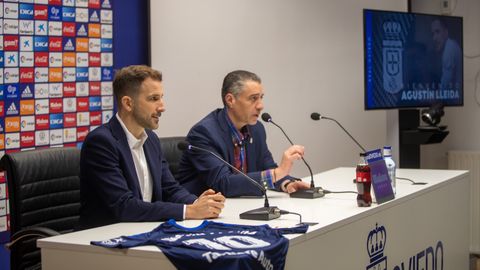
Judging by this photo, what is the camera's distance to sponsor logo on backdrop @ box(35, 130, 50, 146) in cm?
392

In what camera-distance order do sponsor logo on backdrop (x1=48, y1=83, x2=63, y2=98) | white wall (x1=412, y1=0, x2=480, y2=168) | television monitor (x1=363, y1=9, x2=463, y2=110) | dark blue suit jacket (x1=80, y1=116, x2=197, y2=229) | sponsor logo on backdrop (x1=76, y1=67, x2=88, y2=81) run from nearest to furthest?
dark blue suit jacket (x1=80, y1=116, x2=197, y2=229) → sponsor logo on backdrop (x1=48, y1=83, x2=63, y2=98) → sponsor logo on backdrop (x1=76, y1=67, x2=88, y2=81) → television monitor (x1=363, y1=9, x2=463, y2=110) → white wall (x1=412, y1=0, x2=480, y2=168)

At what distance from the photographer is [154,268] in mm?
2279

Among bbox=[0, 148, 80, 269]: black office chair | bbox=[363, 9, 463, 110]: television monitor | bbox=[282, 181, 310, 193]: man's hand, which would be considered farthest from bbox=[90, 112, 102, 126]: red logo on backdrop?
bbox=[363, 9, 463, 110]: television monitor

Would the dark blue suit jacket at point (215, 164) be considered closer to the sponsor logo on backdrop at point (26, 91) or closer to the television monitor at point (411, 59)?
the sponsor logo on backdrop at point (26, 91)

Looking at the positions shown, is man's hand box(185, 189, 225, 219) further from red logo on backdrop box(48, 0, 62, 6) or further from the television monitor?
the television monitor

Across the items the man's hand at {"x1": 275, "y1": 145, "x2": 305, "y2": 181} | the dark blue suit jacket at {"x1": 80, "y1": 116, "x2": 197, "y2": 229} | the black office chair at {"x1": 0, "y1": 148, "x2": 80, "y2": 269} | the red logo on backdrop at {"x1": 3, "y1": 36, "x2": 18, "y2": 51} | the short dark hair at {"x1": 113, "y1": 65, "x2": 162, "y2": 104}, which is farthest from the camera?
the red logo on backdrop at {"x1": 3, "y1": 36, "x2": 18, "y2": 51}

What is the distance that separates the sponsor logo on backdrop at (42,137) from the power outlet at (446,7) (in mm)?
3712

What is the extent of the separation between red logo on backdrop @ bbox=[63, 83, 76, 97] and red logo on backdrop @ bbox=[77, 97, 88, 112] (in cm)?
5

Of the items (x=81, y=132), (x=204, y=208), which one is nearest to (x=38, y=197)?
(x=204, y=208)

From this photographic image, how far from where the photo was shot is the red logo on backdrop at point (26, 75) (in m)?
3.83


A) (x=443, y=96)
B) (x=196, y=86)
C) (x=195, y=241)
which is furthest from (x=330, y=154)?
(x=195, y=241)

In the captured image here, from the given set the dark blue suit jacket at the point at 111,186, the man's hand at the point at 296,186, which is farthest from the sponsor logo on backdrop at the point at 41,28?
the man's hand at the point at 296,186

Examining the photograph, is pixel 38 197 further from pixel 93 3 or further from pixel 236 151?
pixel 93 3

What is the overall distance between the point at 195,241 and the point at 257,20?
2990 millimetres
